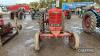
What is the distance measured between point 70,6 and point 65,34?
14.9 metres

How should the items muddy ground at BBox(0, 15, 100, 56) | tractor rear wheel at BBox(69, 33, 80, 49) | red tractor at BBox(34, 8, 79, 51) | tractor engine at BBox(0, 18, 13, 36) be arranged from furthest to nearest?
tractor engine at BBox(0, 18, 13, 36) → red tractor at BBox(34, 8, 79, 51) → tractor rear wheel at BBox(69, 33, 80, 49) → muddy ground at BBox(0, 15, 100, 56)

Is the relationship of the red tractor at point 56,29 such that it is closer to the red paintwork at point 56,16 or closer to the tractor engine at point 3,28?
the red paintwork at point 56,16

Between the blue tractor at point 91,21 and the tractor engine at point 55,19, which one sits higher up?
the tractor engine at point 55,19

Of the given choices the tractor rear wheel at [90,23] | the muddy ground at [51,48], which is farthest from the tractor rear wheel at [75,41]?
the tractor rear wheel at [90,23]

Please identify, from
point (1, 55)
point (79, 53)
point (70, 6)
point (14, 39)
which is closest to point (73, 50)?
point (79, 53)

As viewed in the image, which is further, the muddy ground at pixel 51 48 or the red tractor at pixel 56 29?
the red tractor at pixel 56 29

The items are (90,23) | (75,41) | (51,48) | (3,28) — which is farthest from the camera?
(90,23)

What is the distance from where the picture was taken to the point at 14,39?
8.62 meters

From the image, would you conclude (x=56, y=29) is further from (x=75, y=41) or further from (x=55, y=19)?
(x=75, y=41)

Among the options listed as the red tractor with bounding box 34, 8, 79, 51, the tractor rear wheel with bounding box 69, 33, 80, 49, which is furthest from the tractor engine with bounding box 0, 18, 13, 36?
the tractor rear wheel with bounding box 69, 33, 80, 49

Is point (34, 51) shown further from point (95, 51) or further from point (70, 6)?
point (70, 6)

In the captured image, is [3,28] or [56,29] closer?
[56,29]

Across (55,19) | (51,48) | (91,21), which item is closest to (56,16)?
(55,19)

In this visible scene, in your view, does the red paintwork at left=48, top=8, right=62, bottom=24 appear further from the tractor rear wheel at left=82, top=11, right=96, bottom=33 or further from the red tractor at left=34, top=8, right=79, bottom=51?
the tractor rear wheel at left=82, top=11, right=96, bottom=33
